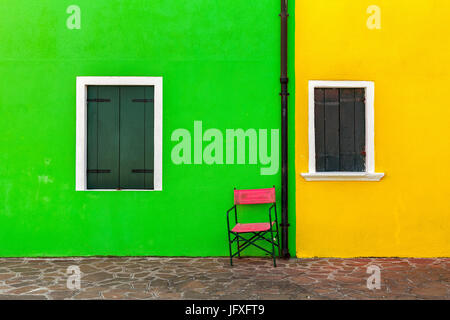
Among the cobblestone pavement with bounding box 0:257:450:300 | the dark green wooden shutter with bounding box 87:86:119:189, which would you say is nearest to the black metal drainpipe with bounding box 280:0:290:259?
the cobblestone pavement with bounding box 0:257:450:300

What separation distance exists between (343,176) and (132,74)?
3.53 m

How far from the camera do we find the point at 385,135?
559 centimetres

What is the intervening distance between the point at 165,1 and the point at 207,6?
641 millimetres

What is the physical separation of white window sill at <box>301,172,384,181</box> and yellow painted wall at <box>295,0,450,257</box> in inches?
3.2

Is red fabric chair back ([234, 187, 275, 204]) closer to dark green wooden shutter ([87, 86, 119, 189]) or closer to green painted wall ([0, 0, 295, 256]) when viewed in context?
green painted wall ([0, 0, 295, 256])

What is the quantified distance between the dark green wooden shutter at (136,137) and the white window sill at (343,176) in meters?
2.39

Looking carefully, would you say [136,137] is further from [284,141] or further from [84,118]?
[284,141]

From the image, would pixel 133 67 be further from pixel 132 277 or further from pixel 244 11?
pixel 132 277

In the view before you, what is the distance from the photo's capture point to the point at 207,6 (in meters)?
5.58

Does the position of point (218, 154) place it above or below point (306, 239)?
above

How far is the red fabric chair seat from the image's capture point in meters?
4.99

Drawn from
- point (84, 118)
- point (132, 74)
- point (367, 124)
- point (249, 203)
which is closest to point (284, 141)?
point (249, 203)
